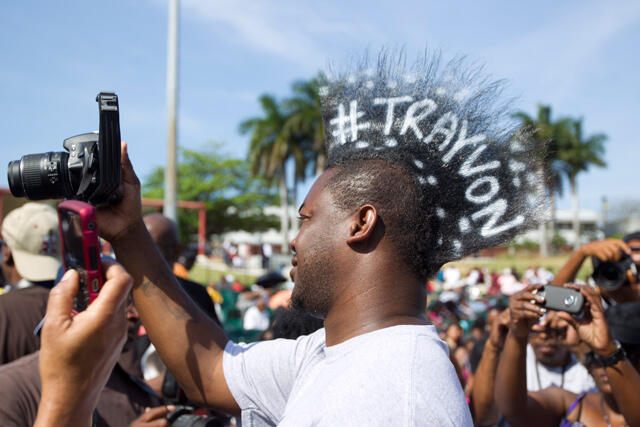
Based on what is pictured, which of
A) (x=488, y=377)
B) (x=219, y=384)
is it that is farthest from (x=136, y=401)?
(x=488, y=377)

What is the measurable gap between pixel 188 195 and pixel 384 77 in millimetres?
43082

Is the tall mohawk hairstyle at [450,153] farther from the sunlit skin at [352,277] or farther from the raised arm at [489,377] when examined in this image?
the raised arm at [489,377]

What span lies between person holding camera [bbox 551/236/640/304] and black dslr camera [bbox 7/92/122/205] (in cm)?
270

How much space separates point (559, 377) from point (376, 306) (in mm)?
2695

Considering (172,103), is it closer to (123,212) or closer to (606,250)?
(606,250)

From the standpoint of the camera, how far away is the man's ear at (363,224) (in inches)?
57.9

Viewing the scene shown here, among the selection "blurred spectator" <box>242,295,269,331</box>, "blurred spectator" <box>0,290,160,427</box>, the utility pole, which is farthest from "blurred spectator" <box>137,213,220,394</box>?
the utility pole

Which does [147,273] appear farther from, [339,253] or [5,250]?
[5,250]

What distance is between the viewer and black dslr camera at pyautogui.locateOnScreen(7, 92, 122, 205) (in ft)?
4.66

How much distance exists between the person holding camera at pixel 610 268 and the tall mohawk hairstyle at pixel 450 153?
1766mm

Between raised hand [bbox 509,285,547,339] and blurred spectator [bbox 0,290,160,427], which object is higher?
raised hand [bbox 509,285,547,339]

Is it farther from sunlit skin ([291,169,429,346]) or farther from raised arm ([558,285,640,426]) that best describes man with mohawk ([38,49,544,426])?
raised arm ([558,285,640,426])

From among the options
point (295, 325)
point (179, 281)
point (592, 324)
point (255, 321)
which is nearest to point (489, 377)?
point (592, 324)

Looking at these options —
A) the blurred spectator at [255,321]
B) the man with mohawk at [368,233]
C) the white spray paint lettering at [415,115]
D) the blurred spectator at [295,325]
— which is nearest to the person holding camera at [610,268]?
the blurred spectator at [295,325]
